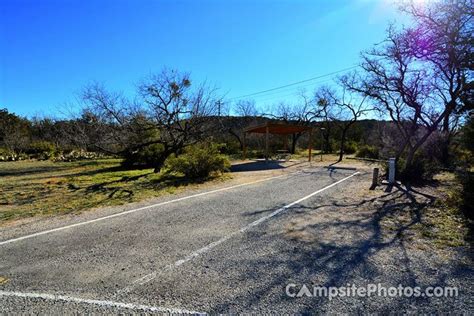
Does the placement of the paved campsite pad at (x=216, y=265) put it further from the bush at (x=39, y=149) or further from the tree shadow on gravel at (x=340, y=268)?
the bush at (x=39, y=149)

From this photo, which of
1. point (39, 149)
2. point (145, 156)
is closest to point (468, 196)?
point (145, 156)

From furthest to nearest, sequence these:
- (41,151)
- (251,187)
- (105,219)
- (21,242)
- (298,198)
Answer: (41,151), (251,187), (298,198), (105,219), (21,242)

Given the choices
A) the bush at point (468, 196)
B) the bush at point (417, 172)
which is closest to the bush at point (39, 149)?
the bush at point (417, 172)

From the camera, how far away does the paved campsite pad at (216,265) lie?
2322 millimetres

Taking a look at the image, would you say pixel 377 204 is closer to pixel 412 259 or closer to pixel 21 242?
pixel 412 259

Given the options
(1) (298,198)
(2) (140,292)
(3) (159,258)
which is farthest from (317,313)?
(1) (298,198)

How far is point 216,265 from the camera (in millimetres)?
3008

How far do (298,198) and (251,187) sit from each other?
206 centimetres

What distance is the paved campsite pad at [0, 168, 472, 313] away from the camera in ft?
7.62

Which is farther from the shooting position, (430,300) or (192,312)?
(430,300)

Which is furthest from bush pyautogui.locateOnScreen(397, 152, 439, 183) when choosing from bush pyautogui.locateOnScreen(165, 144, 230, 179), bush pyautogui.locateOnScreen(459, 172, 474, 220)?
bush pyautogui.locateOnScreen(165, 144, 230, 179)

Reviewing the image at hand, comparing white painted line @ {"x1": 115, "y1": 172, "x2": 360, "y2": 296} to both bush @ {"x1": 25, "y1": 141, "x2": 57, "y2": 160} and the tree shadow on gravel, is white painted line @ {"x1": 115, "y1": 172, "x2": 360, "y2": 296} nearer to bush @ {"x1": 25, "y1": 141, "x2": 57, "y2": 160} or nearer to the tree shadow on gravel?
the tree shadow on gravel

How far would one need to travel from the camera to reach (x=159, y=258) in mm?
3207

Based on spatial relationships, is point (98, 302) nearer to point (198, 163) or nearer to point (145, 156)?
point (198, 163)
